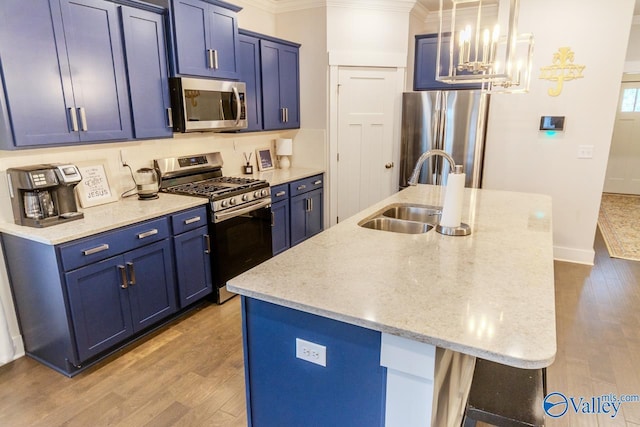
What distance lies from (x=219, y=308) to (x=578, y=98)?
390 centimetres

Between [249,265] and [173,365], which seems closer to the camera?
[173,365]

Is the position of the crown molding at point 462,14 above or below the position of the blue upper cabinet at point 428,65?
above

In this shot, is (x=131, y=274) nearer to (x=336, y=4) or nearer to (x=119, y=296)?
(x=119, y=296)

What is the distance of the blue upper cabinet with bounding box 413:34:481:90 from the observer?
4398mm

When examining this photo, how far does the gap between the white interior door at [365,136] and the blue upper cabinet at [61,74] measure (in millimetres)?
2426

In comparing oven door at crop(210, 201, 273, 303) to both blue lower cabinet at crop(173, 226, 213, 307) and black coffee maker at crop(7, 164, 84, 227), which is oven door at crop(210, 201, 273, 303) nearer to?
blue lower cabinet at crop(173, 226, 213, 307)

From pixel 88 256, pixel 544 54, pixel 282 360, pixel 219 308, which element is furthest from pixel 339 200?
pixel 282 360

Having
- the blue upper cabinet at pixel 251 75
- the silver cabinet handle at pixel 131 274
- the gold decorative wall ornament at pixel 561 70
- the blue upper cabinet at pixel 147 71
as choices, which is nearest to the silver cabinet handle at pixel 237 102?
the blue upper cabinet at pixel 251 75

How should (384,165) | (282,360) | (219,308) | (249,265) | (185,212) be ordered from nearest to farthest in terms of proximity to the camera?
(282,360)
(185,212)
(219,308)
(249,265)
(384,165)

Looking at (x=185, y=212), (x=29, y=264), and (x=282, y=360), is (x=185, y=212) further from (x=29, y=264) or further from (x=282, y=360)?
(x=282, y=360)

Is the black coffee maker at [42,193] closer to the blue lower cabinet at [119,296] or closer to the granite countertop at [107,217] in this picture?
the granite countertop at [107,217]

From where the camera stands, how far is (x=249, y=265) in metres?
3.52

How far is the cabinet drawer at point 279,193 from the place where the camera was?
12.6 ft

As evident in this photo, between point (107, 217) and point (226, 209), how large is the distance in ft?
2.88
